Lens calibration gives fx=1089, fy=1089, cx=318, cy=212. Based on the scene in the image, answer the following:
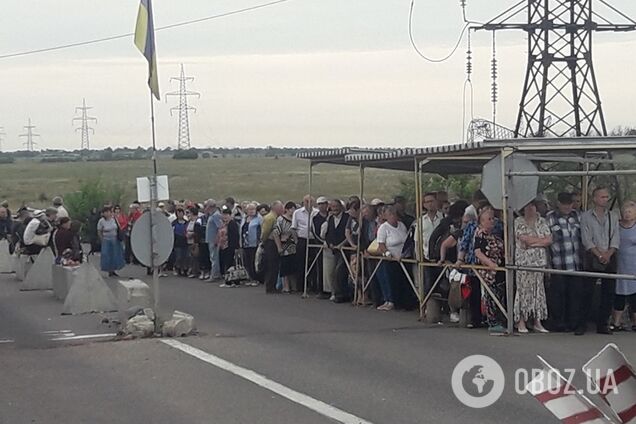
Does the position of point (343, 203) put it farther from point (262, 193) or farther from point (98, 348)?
point (262, 193)

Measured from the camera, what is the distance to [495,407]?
378 inches

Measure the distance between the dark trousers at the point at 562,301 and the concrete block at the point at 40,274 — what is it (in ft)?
39.8

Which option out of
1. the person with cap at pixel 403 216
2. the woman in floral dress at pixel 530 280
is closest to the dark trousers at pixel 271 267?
the person with cap at pixel 403 216

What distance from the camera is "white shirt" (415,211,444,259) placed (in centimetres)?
1602

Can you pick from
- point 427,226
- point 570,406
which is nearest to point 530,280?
point 427,226

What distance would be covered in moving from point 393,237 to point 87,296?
5.10 m

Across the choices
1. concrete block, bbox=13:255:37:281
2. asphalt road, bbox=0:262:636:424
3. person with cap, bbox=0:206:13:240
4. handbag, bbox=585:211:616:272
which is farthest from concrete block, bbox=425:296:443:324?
person with cap, bbox=0:206:13:240

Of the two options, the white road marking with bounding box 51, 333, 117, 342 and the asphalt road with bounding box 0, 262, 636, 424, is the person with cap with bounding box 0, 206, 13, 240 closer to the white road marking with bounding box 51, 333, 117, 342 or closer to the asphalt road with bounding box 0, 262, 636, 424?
the asphalt road with bounding box 0, 262, 636, 424

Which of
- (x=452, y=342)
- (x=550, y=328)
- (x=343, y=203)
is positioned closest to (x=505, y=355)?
(x=452, y=342)

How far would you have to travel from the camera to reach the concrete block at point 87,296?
Result: 17766mm

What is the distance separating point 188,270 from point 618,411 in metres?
20.8

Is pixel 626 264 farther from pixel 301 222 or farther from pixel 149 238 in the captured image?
pixel 301 222

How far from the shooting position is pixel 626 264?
47.0 ft

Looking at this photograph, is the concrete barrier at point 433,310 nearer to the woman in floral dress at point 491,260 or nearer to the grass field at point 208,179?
the woman in floral dress at point 491,260
